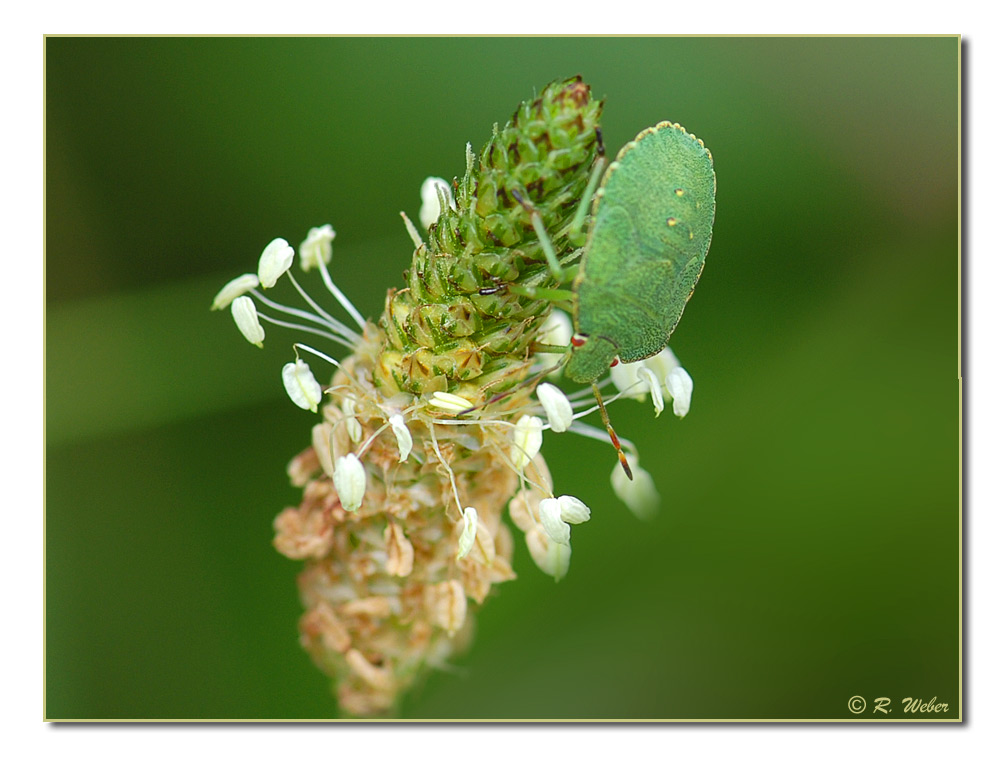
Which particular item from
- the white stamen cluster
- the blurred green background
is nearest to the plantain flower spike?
the white stamen cluster

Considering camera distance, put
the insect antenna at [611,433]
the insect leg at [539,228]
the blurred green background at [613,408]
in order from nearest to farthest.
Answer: the insect leg at [539,228] < the insect antenna at [611,433] < the blurred green background at [613,408]

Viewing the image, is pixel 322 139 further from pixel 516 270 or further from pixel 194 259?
pixel 516 270

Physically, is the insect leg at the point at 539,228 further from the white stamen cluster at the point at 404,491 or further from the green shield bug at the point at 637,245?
the white stamen cluster at the point at 404,491

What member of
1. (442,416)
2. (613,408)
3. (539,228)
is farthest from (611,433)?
(613,408)

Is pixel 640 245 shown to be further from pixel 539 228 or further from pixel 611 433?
pixel 611 433

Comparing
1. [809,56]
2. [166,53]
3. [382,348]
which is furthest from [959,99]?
[166,53]

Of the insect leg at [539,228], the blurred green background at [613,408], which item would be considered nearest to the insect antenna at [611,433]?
the insect leg at [539,228]

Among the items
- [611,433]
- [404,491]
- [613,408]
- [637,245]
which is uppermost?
[637,245]
